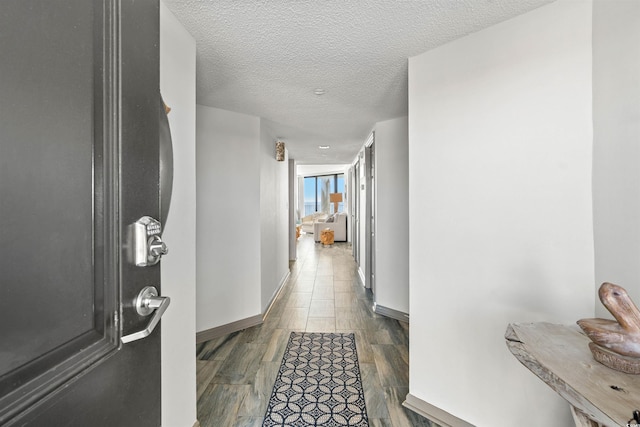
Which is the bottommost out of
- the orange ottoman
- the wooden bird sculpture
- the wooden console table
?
the orange ottoman

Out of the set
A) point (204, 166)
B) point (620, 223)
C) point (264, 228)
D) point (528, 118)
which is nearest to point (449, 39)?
point (528, 118)

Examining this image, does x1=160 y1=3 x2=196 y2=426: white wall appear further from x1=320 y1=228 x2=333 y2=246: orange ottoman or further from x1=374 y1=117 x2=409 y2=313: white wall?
x1=320 y1=228 x2=333 y2=246: orange ottoman

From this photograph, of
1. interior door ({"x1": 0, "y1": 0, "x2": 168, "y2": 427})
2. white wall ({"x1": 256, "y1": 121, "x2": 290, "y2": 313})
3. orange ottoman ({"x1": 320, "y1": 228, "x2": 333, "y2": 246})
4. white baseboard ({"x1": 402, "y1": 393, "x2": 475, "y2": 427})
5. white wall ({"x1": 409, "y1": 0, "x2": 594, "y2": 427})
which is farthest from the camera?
orange ottoman ({"x1": 320, "y1": 228, "x2": 333, "y2": 246})

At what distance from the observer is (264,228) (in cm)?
341

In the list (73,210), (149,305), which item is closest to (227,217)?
(149,305)

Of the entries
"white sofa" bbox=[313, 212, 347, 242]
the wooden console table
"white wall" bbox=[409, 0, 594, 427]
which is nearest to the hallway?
"white wall" bbox=[409, 0, 594, 427]

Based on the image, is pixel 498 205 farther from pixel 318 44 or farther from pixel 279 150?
pixel 279 150

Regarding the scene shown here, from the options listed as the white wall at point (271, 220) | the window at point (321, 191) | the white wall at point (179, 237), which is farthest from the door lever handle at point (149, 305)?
the window at point (321, 191)

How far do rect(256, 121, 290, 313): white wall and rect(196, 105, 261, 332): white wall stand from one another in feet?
0.53

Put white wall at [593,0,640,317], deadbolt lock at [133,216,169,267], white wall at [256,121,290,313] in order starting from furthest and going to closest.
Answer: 1. white wall at [256,121,290,313]
2. white wall at [593,0,640,317]
3. deadbolt lock at [133,216,169,267]

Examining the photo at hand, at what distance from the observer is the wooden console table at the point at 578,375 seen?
701mm

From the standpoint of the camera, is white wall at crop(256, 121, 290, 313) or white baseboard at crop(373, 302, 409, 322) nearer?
white baseboard at crop(373, 302, 409, 322)

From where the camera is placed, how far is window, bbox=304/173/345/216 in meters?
11.6

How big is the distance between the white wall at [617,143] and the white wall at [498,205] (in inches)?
1.8
